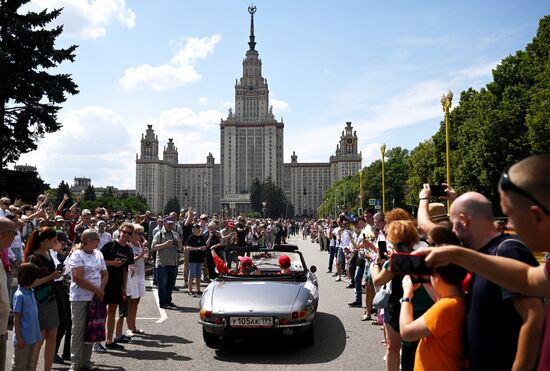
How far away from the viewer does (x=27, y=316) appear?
16.9 feet

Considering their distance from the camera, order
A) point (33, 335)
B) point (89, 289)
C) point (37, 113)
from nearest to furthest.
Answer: point (33, 335) → point (89, 289) → point (37, 113)

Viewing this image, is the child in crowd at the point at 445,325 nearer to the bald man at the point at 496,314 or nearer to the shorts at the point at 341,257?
the bald man at the point at 496,314

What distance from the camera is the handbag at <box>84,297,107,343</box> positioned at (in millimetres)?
6344

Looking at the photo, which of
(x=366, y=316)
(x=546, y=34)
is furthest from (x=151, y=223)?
(x=546, y=34)

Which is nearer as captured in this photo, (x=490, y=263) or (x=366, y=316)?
(x=490, y=263)

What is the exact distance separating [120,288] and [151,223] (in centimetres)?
1032

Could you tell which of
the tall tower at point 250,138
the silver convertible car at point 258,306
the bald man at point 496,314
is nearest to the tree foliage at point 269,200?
the tall tower at point 250,138

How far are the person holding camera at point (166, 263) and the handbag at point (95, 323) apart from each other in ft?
15.4

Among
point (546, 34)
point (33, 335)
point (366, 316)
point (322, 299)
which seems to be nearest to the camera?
point (33, 335)

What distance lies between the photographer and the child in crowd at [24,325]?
5.05 metres

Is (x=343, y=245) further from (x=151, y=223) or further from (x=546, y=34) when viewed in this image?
(x=546, y=34)

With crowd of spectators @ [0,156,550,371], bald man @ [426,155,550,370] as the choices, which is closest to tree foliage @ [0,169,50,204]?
crowd of spectators @ [0,156,550,371]

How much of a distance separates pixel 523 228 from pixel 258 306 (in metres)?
5.34

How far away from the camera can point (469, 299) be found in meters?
2.59
